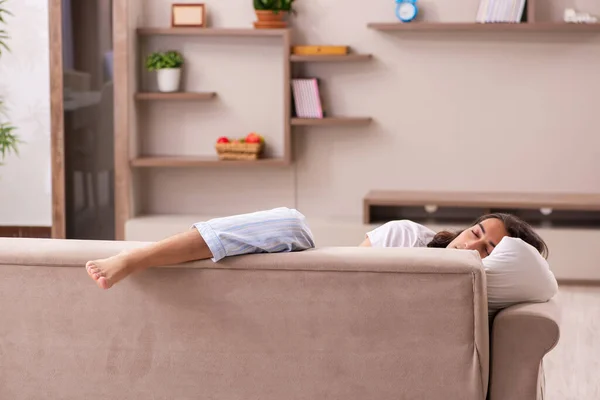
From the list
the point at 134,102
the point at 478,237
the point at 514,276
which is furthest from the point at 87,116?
the point at 514,276

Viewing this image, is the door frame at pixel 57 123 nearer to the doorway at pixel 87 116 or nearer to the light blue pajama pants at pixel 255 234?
the doorway at pixel 87 116

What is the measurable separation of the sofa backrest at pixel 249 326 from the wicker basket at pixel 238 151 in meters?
3.19

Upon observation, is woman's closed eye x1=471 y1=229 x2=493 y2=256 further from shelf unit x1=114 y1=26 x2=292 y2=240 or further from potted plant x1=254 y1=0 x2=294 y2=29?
potted plant x1=254 y1=0 x2=294 y2=29

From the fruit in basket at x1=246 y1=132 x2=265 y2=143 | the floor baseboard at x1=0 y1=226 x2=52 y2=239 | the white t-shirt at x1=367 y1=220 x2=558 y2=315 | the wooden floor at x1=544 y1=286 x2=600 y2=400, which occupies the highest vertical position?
the fruit in basket at x1=246 y1=132 x2=265 y2=143

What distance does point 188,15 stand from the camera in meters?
5.62

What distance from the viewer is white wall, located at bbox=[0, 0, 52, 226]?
5.58 metres

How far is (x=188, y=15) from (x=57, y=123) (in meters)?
1.03

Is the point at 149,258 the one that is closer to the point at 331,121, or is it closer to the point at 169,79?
the point at 331,121

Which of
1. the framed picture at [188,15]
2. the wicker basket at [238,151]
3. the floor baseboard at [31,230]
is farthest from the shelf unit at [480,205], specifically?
the floor baseboard at [31,230]

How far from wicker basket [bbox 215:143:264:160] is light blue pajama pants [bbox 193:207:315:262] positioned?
3.16m

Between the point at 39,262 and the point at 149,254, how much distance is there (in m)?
0.30

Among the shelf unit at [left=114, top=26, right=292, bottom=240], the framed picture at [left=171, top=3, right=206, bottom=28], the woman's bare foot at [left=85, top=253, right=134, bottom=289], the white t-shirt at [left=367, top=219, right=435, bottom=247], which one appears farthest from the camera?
the framed picture at [left=171, top=3, right=206, bottom=28]

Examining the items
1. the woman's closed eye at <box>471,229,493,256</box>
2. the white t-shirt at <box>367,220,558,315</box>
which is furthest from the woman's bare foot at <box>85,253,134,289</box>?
the woman's closed eye at <box>471,229,493,256</box>

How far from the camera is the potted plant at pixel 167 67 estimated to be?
18.3ft
